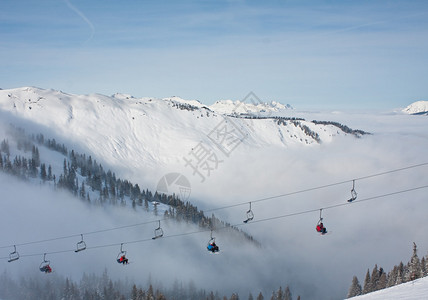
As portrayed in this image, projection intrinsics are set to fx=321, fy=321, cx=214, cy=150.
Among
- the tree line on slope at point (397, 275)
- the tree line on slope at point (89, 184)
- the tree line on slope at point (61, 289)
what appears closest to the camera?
the tree line on slope at point (397, 275)

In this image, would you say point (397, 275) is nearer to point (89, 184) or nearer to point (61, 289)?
point (61, 289)

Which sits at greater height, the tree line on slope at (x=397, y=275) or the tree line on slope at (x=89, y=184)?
the tree line on slope at (x=89, y=184)

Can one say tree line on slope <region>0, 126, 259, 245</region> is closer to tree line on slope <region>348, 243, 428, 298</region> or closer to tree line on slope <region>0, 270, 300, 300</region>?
tree line on slope <region>0, 270, 300, 300</region>

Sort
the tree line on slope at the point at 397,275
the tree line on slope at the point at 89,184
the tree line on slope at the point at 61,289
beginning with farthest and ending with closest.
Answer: the tree line on slope at the point at 89,184 < the tree line on slope at the point at 61,289 < the tree line on slope at the point at 397,275

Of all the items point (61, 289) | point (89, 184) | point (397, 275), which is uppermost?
point (89, 184)

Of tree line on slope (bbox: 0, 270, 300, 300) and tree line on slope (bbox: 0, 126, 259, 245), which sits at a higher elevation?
tree line on slope (bbox: 0, 126, 259, 245)

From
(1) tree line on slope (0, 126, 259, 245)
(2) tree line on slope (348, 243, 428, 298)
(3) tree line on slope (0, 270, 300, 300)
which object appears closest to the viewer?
(2) tree line on slope (348, 243, 428, 298)

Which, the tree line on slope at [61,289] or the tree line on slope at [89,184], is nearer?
the tree line on slope at [61,289]

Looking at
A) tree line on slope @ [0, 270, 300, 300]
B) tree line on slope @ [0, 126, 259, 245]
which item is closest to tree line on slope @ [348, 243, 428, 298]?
tree line on slope @ [0, 270, 300, 300]

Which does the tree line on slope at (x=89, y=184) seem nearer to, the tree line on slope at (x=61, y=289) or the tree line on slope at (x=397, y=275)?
the tree line on slope at (x=61, y=289)

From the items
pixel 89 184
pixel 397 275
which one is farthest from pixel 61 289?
pixel 397 275

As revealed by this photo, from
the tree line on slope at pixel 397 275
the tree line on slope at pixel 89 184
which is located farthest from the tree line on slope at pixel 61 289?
the tree line on slope at pixel 89 184

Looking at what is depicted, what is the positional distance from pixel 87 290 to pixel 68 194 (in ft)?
231

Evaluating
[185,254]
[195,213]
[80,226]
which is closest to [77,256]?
[80,226]
